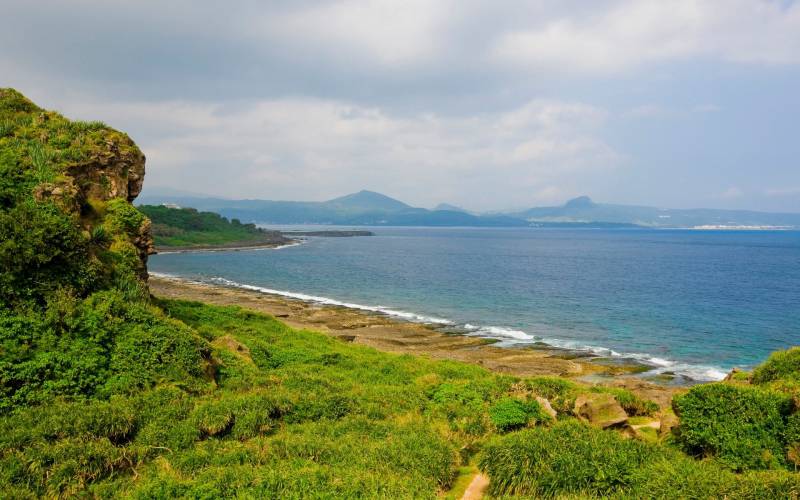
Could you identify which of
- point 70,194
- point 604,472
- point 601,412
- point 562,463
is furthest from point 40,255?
point 601,412

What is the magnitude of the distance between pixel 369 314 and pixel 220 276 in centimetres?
4985

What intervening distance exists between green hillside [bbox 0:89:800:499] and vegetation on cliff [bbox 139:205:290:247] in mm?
148332

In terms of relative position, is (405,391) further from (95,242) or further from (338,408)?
(95,242)

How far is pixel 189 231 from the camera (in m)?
173

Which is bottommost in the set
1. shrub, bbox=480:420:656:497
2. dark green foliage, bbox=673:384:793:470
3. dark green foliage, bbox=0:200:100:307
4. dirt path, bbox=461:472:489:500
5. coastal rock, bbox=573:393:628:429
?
dirt path, bbox=461:472:489:500

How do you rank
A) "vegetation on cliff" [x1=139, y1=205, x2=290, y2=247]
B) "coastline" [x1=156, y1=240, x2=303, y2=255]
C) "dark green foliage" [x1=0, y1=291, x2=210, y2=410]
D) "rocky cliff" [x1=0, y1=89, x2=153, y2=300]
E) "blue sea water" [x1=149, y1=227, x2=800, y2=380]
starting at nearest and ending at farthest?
"dark green foliage" [x1=0, y1=291, x2=210, y2=410] → "rocky cliff" [x1=0, y1=89, x2=153, y2=300] → "blue sea water" [x1=149, y1=227, x2=800, y2=380] → "coastline" [x1=156, y1=240, x2=303, y2=255] → "vegetation on cliff" [x1=139, y1=205, x2=290, y2=247]

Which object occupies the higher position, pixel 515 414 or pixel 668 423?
pixel 668 423

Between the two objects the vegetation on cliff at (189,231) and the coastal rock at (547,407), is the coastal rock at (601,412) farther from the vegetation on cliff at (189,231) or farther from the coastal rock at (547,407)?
the vegetation on cliff at (189,231)

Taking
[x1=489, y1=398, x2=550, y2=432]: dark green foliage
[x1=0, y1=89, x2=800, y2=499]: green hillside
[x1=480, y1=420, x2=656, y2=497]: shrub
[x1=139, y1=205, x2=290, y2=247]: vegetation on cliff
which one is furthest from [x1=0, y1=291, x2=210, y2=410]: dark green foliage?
[x1=139, y1=205, x2=290, y2=247]: vegetation on cliff

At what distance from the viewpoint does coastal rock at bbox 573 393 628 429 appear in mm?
15688

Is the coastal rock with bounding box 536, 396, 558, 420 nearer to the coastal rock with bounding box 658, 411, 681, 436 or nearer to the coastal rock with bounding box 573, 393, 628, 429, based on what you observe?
Result: the coastal rock with bounding box 573, 393, 628, 429

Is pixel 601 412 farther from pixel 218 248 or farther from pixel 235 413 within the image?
pixel 218 248

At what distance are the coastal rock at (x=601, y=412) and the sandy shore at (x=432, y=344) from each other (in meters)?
12.0

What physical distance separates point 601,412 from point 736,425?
182 inches
